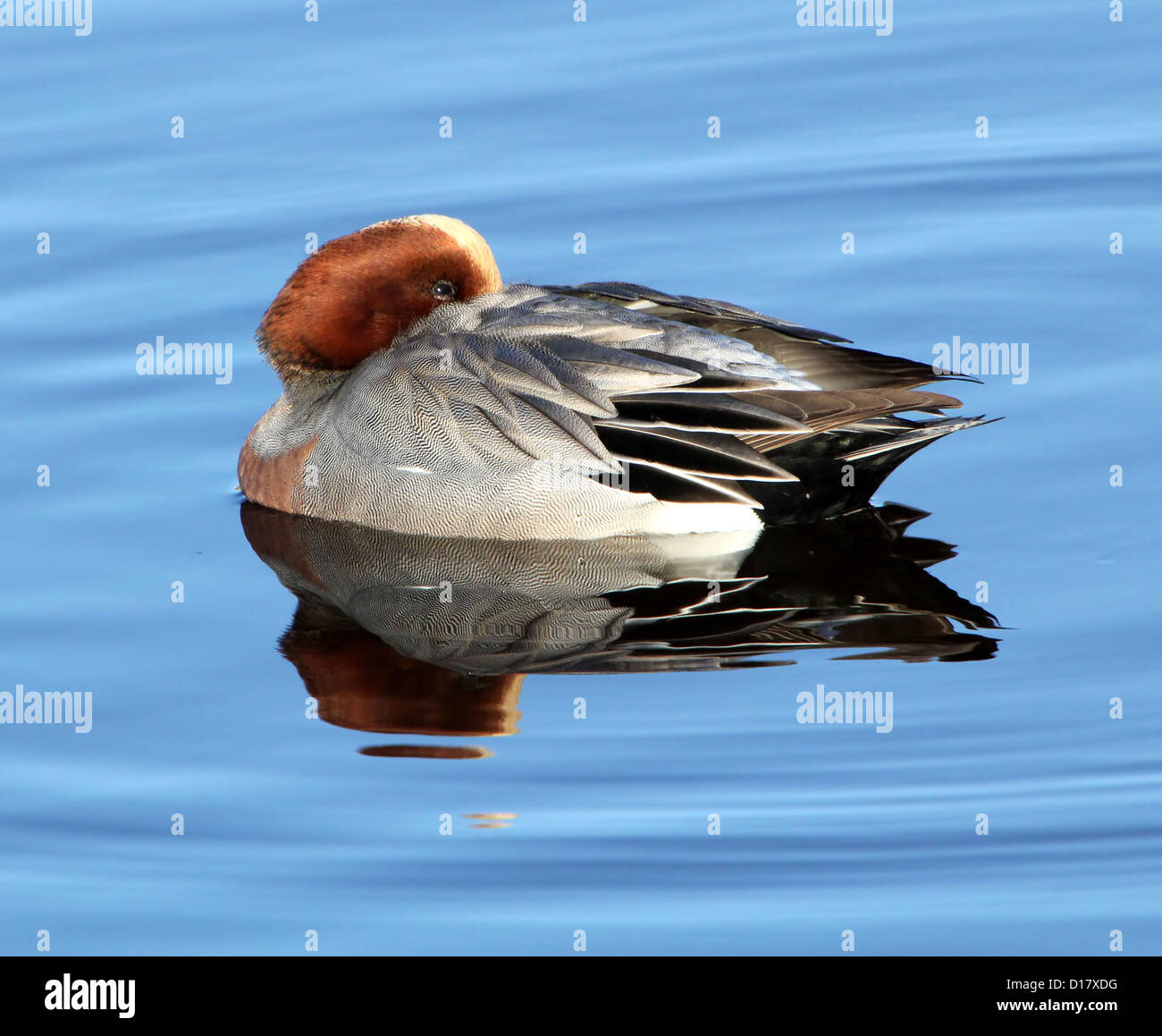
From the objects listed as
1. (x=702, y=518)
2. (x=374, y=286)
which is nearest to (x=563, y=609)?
(x=702, y=518)

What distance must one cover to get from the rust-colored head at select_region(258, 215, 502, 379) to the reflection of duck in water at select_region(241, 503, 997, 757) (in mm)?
855

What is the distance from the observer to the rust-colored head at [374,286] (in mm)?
8805

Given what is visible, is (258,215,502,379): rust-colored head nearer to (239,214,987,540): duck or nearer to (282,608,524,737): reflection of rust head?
(239,214,987,540): duck

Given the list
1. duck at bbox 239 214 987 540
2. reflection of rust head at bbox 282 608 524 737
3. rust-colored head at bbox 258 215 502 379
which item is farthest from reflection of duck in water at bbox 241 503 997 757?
rust-colored head at bbox 258 215 502 379

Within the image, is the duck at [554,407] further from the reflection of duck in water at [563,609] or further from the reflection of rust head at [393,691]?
the reflection of rust head at [393,691]

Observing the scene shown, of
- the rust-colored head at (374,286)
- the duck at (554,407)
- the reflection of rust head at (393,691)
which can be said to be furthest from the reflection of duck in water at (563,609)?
the rust-colored head at (374,286)

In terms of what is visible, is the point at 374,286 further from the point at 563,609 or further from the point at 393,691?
the point at 393,691

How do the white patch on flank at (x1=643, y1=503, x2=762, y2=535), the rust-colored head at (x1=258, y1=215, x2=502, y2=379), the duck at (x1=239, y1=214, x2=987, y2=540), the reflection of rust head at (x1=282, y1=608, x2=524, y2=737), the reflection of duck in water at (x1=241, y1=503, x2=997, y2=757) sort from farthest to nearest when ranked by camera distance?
1. the rust-colored head at (x1=258, y1=215, x2=502, y2=379)
2. the white patch on flank at (x1=643, y1=503, x2=762, y2=535)
3. the duck at (x1=239, y1=214, x2=987, y2=540)
4. the reflection of duck in water at (x1=241, y1=503, x2=997, y2=757)
5. the reflection of rust head at (x1=282, y1=608, x2=524, y2=737)

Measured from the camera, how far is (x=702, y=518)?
27.9ft

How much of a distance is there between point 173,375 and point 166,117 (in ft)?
9.49

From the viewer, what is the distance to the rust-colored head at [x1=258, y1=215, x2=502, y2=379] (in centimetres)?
880

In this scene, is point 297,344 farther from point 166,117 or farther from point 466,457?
point 166,117

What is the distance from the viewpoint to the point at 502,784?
666 centimetres

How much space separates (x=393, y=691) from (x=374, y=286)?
7.66 ft
